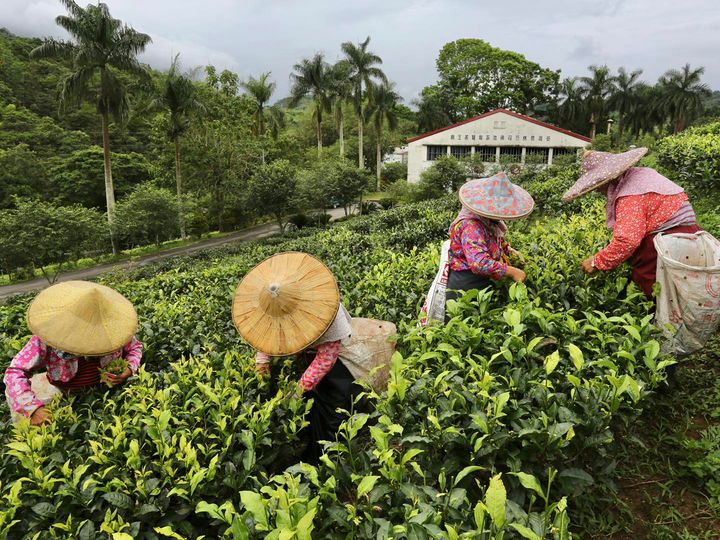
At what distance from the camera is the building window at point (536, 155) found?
29.6 metres

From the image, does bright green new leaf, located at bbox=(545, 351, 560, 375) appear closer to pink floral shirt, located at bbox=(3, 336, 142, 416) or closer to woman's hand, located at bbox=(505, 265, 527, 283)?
woman's hand, located at bbox=(505, 265, 527, 283)

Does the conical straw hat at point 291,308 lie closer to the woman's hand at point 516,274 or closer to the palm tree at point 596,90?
→ the woman's hand at point 516,274

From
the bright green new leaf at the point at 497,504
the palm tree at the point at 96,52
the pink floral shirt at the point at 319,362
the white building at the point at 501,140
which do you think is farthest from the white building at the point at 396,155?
the bright green new leaf at the point at 497,504

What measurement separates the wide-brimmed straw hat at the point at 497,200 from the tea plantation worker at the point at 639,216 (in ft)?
1.52

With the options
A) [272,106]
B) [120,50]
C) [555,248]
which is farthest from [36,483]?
[272,106]

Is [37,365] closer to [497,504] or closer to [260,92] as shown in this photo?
[497,504]

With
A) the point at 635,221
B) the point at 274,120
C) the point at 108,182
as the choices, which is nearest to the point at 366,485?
the point at 635,221

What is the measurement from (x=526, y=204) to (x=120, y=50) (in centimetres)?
2491

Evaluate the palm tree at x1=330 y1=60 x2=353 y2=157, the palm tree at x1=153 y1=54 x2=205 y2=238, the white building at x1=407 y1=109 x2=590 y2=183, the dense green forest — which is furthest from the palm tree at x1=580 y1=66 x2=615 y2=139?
the palm tree at x1=153 y1=54 x2=205 y2=238

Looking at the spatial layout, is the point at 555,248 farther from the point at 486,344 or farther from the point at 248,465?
the point at 248,465

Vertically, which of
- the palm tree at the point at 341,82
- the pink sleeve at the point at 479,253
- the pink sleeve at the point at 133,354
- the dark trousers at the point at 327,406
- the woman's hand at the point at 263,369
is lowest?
the dark trousers at the point at 327,406

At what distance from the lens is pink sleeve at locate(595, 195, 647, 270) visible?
8.49 feet

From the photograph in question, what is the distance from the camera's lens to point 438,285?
118 inches

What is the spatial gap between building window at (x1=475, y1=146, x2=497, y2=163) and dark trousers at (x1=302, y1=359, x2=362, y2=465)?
30519 millimetres
